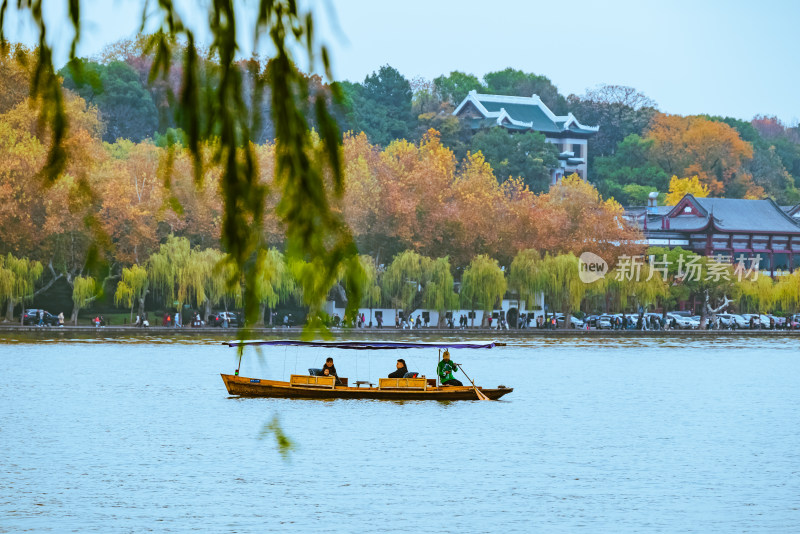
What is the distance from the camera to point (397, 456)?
27531 millimetres

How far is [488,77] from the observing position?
120m

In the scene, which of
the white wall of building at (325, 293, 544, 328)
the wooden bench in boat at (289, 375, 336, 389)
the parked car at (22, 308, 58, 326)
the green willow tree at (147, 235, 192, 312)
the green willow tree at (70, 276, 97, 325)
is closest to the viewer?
the wooden bench in boat at (289, 375, 336, 389)

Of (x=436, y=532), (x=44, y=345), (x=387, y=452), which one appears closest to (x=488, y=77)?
(x=44, y=345)

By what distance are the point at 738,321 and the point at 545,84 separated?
42.1m

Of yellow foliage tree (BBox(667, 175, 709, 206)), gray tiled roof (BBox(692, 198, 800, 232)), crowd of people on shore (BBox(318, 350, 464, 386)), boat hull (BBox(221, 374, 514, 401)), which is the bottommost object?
boat hull (BBox(221, 374, 514, 401))

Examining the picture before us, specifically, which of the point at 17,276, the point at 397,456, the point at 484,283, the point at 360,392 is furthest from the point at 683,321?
the point at 397,456

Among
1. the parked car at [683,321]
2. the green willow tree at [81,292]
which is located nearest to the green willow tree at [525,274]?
the parked car at [683,321]

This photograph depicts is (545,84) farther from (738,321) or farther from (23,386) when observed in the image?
(23,386)

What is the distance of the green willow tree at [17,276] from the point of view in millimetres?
52312

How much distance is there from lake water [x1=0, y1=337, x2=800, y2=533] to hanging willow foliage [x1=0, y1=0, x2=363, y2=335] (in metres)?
14.2

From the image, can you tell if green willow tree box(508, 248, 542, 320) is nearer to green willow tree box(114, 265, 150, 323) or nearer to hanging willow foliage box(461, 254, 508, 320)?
hanging willow foliage box(461, 254, 508, 320)

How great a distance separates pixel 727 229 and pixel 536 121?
27.3 m

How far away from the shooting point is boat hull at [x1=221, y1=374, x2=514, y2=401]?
32.9 metres

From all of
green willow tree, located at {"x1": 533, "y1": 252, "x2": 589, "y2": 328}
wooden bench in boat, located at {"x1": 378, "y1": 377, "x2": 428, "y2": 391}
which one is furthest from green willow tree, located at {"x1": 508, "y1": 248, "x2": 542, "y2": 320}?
wooden bench in boat, located at {"x1": 378, "y1": 377, "x2": 428, "y2": 391}
